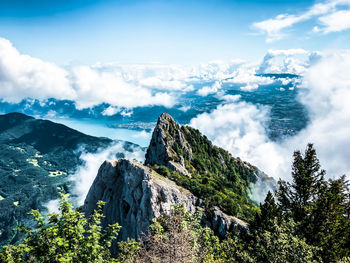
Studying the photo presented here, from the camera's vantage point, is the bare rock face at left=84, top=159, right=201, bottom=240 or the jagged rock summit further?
the jagged rock summit

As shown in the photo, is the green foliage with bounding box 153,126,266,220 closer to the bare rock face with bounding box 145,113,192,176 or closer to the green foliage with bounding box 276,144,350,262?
the bare rock face with bounding box 145,113,192,176

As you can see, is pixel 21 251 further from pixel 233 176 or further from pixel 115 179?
pixel 233 176

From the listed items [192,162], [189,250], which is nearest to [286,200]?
[189,250]

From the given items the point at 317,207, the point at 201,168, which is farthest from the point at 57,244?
the point at 201,168

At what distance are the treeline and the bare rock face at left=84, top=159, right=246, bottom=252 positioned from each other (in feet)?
46.1

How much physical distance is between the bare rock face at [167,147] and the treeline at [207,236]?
4407cm

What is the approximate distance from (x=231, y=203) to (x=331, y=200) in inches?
1479

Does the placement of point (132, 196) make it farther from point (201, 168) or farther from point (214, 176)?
point (214, 176)

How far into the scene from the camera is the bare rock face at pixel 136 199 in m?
48.5

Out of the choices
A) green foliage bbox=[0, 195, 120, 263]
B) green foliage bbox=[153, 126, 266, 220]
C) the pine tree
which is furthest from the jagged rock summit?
green foliage bbox=[0, 195, 120, 263]

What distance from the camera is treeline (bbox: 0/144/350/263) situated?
14336 millimetres

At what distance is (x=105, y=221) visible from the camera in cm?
5675

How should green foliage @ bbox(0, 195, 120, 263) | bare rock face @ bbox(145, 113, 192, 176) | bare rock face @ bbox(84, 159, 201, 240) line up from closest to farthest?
green foliage @ bbox(0, 195, 120, 263) < bare rock face @ bbox(84, 159, 201, 240) < bare rock face @ bbox(145, 113, 192, 176)

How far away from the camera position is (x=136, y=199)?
51781mm
